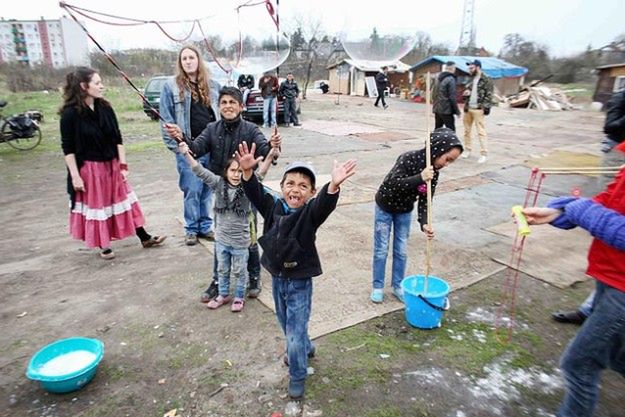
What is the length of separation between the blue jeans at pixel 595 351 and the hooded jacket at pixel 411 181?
4.70 ft

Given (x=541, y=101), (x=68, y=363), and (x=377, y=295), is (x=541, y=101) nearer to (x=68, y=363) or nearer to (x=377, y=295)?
(x=377, y=295)

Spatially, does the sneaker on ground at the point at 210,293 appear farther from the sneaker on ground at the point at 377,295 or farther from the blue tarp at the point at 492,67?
the blue tarp at the point at 492,67

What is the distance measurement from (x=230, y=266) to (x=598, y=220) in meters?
2.64

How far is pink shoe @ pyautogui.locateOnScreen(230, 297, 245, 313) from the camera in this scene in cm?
339

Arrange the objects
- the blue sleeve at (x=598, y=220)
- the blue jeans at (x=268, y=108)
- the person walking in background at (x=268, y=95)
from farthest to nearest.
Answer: the blue jeans at (x=268, y=108), the person walking in background at (x=268, y=95), the blue sleeve at (x=598, y=220)

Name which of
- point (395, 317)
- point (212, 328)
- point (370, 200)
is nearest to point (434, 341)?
point (395, 317)

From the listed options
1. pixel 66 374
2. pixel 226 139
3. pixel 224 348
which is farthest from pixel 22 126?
pixel 224 348

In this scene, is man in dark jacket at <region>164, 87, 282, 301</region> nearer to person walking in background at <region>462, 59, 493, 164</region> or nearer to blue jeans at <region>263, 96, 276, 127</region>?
person walking in background at <region>462, 59, 493, 164</region>

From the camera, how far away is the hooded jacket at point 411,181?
312cm

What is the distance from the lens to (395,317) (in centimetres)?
337

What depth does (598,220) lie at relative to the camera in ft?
5.94

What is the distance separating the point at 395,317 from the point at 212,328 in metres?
1.49

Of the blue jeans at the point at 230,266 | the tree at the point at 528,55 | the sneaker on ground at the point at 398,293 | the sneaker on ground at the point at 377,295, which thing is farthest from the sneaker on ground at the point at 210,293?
the tree at the point at 528,55

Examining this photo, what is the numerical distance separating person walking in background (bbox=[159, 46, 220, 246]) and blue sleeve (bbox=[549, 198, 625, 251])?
3056 mm
